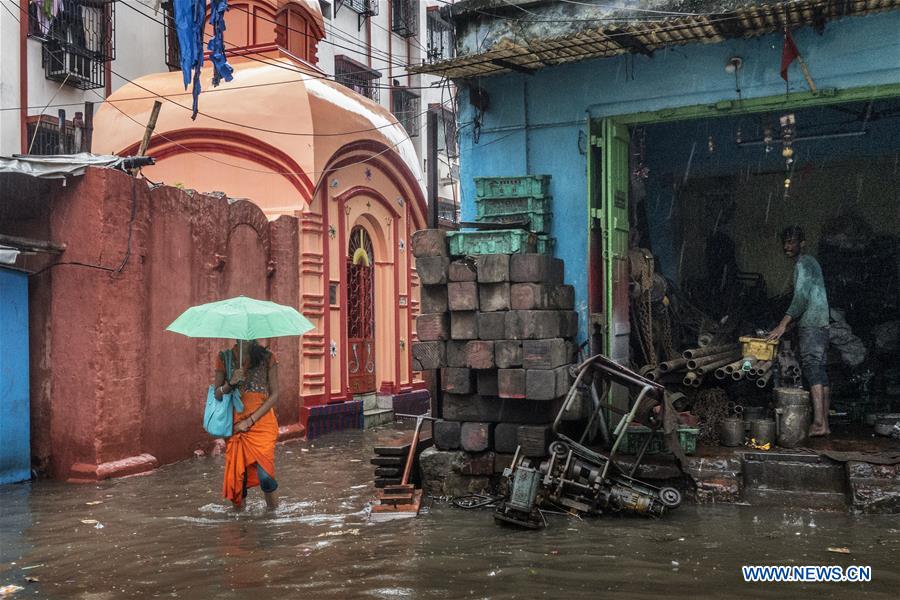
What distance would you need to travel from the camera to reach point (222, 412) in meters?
7.14

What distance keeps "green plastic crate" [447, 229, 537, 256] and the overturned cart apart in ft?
4.26

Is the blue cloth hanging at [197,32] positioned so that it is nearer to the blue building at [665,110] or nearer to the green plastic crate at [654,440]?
the blue building at [665,110]

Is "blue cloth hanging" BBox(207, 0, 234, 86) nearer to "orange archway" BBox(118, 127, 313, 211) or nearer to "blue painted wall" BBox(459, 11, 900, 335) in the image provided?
"orange archway" BBox(118, 127, 313, 211)

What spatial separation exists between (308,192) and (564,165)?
5637 millimetres

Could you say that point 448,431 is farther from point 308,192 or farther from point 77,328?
point 308,192

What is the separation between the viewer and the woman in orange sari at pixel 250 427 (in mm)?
7180

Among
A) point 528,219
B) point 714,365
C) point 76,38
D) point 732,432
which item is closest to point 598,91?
point 528,219

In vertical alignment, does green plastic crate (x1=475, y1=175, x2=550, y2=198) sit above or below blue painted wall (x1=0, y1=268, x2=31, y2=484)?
above

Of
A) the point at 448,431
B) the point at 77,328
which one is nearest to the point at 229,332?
the point at 448,431

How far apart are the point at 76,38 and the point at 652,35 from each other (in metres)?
12.6

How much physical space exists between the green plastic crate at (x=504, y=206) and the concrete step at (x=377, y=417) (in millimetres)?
7036

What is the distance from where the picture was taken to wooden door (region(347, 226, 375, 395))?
14.8m

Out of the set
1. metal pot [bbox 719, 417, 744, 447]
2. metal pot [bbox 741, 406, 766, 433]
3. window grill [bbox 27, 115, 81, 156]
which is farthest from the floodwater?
window grill [bbox 27, 115, 81, 156]

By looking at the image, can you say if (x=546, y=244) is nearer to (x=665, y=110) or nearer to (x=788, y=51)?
(x=665, y=110)
